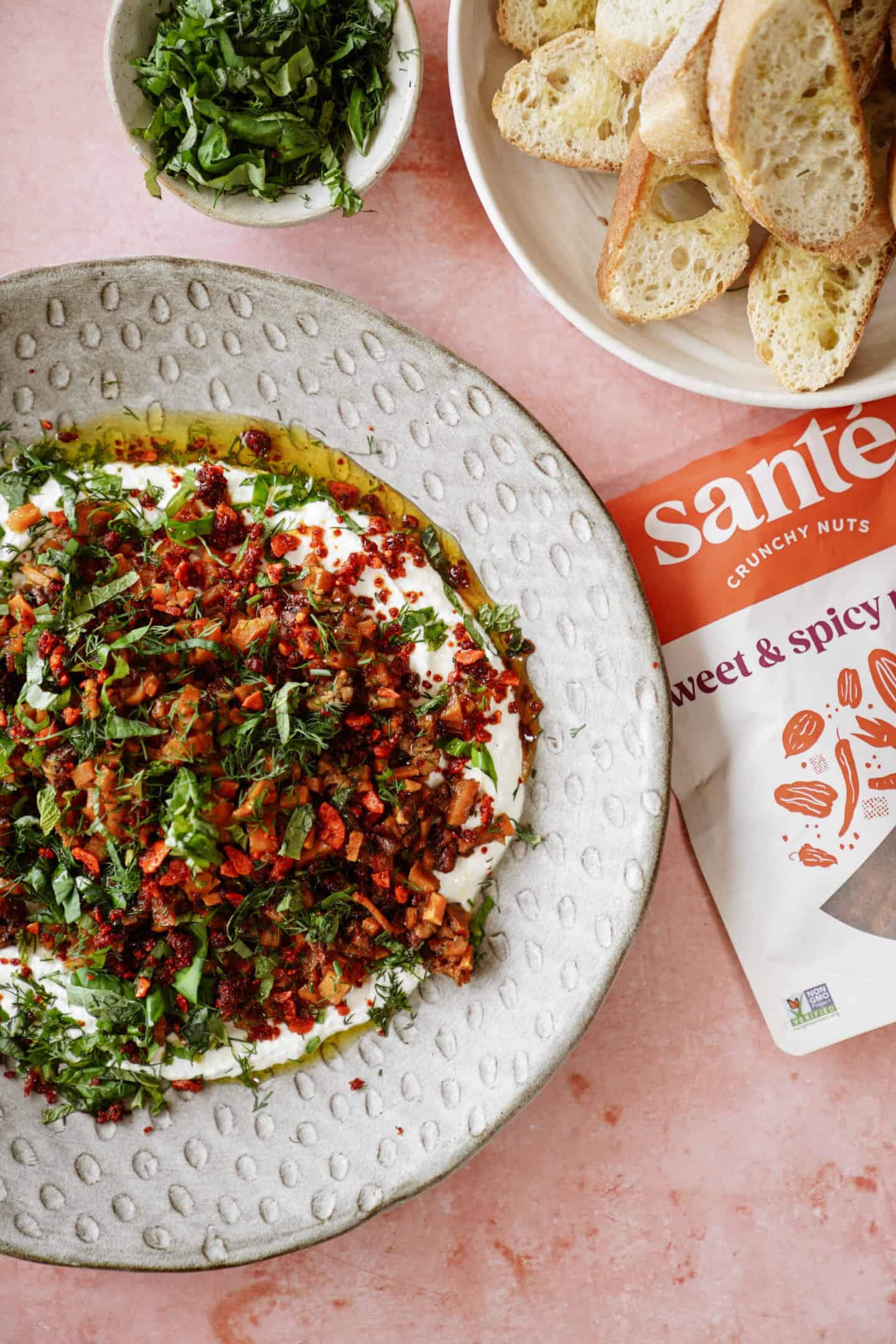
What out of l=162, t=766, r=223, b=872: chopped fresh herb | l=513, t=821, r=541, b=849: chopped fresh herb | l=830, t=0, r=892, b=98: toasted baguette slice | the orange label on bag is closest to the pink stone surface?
the orange label on bag

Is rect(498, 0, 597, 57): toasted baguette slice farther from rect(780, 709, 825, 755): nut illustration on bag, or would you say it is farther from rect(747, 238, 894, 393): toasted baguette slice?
rect(780, 709, 825, 755): nut illustration on bag

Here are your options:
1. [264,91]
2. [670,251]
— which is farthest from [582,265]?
[264,91]

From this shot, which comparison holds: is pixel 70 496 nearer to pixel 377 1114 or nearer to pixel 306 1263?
pixel 377 1114

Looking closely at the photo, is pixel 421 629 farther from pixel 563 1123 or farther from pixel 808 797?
pixel 563 1123

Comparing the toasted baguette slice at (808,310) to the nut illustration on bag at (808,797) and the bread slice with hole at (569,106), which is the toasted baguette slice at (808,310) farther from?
the nut illustration on bag at (808,797)

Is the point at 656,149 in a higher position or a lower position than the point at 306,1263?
higher

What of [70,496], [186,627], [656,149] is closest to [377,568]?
[186,627]
